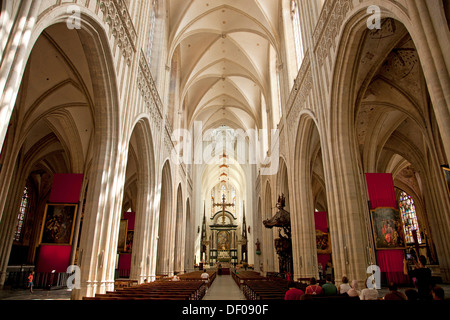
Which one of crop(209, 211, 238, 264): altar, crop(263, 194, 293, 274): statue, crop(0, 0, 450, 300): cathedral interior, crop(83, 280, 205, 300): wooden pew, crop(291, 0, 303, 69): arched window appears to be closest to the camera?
crop(83, 280, 205, 300): wooden pew

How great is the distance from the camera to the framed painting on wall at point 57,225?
1063 cm

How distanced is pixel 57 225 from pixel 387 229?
468 inches

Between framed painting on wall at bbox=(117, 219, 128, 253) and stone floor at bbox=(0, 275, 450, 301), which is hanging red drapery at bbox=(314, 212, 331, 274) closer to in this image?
stone floor at bbox=(0, 275, 450, 301)

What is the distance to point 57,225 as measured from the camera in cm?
1071

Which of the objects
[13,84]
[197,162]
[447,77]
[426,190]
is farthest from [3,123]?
[197,162]

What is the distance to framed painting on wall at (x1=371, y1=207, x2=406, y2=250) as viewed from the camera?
9180 millimetres

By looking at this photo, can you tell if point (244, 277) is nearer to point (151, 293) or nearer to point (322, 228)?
point (322, 228)

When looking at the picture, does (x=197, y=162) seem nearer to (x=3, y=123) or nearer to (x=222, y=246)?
(x=222, y=246)

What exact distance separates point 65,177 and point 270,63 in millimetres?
14900

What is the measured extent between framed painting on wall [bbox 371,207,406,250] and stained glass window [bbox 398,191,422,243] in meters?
16.7

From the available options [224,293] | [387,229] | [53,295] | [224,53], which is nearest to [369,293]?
[387,229]

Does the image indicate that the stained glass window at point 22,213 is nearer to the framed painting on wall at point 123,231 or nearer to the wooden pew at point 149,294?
the framed painting on wall at point 123,231

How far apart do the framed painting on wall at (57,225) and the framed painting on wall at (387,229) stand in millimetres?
10936

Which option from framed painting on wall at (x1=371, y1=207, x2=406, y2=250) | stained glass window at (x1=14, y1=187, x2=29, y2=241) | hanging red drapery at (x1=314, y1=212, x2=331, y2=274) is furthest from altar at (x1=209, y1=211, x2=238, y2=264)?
framed painting on wall at (x1=371, y1=207, x2=406, y2=250)
